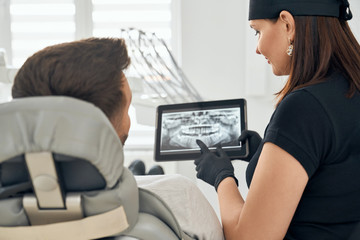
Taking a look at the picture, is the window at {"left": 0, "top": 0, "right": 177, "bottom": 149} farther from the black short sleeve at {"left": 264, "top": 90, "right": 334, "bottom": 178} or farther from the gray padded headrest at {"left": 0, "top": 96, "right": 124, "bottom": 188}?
the gray padded headrest at {"left": 0, "top": 96, "right": 124, "bottom": 188}

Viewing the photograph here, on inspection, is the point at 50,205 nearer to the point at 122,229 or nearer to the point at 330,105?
the point at 122,229

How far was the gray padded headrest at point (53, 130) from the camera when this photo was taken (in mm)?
524

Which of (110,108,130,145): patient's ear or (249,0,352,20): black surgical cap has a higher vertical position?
(249,0,352,20): black surgical cap

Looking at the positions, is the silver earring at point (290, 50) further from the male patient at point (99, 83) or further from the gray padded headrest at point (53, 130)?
the gray padded headrest at point (53, 130)

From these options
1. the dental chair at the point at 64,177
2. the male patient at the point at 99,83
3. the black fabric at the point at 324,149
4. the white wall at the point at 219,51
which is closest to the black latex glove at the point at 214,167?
the black fabric at the point at 324,149

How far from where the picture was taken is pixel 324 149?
0.84 m

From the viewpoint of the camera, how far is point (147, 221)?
0.60m

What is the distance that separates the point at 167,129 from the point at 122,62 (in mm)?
714

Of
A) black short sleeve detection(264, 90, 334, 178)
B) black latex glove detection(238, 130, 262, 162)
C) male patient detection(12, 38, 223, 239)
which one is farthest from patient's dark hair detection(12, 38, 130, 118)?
black latex glove detection(238, 130, 262, 162)

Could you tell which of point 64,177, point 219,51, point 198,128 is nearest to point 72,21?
point 219,51

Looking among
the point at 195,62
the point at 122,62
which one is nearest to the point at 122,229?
the point at 122,62

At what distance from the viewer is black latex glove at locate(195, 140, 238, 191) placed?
103 centimetres

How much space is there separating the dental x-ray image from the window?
1.23 m

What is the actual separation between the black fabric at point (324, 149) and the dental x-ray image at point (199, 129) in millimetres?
427
